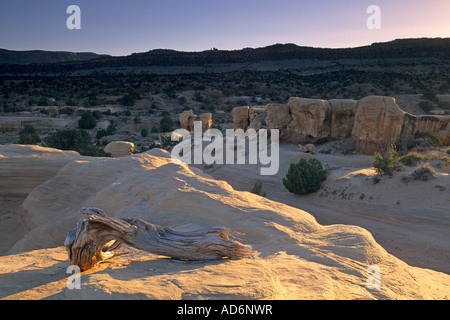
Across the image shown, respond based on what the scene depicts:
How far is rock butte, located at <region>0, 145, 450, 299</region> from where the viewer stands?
326 centimetres

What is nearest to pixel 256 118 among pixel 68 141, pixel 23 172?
pixel 68 141

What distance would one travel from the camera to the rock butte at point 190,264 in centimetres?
326

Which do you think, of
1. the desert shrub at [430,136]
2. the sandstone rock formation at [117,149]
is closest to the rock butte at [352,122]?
the desert shrub at [430,136]

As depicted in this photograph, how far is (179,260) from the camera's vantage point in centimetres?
437

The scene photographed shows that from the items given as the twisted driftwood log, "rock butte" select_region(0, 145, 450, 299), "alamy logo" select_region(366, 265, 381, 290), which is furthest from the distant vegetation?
"alamy logo" select_region(366, 265, 381, 290)

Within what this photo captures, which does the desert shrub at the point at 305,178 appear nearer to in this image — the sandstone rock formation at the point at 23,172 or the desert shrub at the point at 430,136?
the desert shrub at the point at 430,136

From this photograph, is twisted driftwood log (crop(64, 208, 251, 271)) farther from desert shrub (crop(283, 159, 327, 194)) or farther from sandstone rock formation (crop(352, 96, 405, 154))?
sandstone rock formation (crop(352, 96, 405, 154))

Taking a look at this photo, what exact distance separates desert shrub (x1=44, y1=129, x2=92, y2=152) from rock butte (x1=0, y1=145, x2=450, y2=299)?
35.0ft

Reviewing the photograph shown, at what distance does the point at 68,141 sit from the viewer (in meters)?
19.8

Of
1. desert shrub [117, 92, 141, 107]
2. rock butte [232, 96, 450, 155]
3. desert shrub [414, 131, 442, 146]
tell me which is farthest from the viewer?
desert shrub [117, 92, 141, 107]

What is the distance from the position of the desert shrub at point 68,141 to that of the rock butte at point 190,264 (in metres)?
10.7

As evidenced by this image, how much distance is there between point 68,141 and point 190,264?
17569 mm

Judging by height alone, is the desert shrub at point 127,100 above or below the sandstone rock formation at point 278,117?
above
